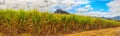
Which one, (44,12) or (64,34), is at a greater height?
(44,12)

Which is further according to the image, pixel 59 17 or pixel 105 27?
pixel 105 27

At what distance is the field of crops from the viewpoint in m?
8.25

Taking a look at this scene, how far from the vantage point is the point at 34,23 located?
8.30 m

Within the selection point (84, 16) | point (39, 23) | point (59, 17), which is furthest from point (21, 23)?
point (84, 16)

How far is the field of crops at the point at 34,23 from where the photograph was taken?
825 centimetres

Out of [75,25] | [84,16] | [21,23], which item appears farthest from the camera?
[84,16]

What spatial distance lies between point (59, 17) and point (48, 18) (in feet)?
1.15

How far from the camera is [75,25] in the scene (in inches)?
354

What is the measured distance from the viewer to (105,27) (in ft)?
33.1

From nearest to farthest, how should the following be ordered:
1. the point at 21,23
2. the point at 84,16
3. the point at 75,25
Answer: the point at 21,23
the point at 75,25
the point at 84,16

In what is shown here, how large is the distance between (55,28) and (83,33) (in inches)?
30.5

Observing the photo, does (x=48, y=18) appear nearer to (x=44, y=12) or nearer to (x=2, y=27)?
(x=44, y=12)

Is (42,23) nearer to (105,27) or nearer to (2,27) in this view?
(2,27)

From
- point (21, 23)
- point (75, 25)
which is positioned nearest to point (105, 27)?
point (75, 25)
